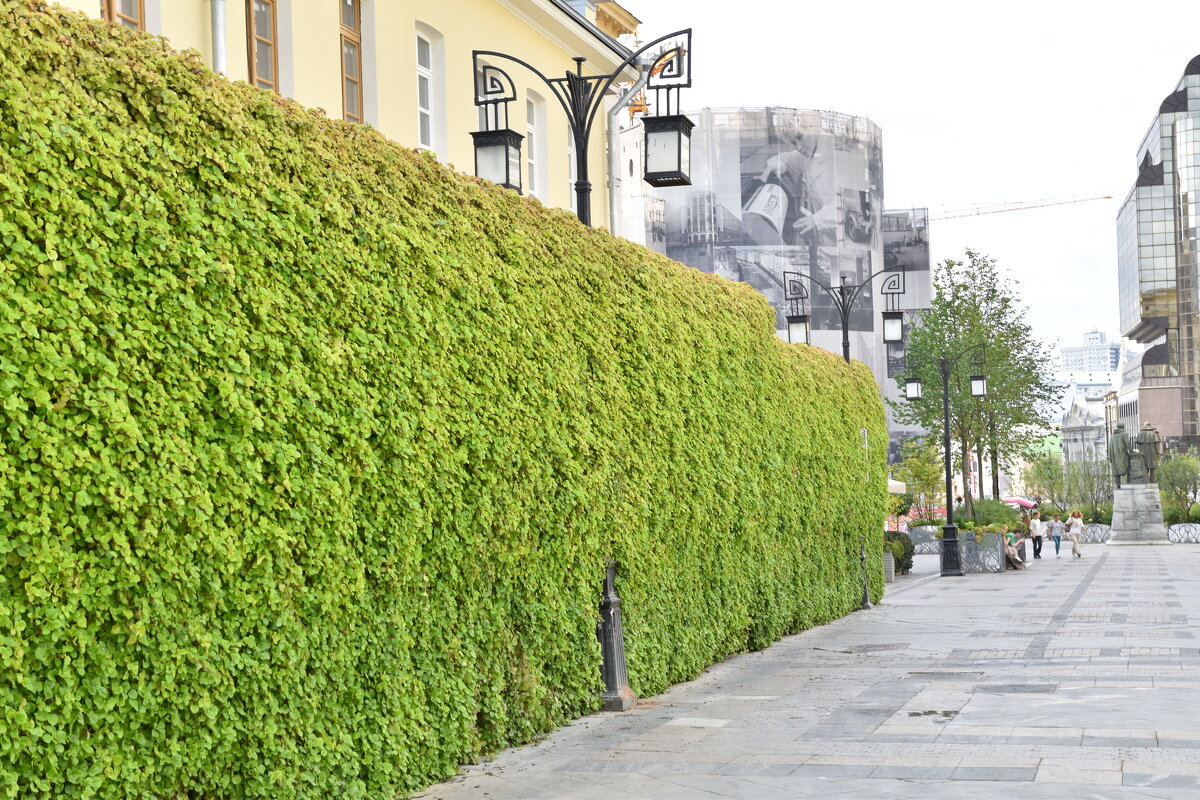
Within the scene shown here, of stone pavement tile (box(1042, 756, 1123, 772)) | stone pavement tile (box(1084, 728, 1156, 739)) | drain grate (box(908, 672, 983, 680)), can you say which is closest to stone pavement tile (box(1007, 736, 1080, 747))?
stone pavement tile (box(1084, 728, 1156, 739))

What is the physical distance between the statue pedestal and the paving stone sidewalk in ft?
137

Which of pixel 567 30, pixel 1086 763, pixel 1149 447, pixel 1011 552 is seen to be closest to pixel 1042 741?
pixel 1086 763

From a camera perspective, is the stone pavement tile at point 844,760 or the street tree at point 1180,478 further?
the street tree at point 1180,478

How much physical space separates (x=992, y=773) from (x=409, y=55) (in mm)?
11698

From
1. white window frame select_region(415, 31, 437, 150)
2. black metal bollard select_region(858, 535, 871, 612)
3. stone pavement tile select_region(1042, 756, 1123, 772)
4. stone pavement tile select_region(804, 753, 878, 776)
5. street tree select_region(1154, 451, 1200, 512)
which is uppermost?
white window frame select_region(415, 31, 437, 150)

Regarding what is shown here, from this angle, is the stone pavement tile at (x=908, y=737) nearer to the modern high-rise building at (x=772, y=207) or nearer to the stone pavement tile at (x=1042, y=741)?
the stone pavement tile at (x=1042, y=741)

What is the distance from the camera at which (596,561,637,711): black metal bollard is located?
10852 mm

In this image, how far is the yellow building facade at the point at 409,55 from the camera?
39.3ft

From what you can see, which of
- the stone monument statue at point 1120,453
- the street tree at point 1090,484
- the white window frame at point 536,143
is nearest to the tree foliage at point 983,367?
the stone monument statue at point 1120,453

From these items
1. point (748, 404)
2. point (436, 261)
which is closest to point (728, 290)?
point (748, 404)

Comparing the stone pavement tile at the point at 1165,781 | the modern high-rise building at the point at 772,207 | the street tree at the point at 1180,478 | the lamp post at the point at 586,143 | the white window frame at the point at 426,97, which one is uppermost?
the modern high-rise building at the point at 772,207

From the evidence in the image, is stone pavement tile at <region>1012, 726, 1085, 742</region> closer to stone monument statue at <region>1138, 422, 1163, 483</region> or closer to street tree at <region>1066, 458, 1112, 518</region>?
stone monument statue at <region>1138, 422, 1163, 483</region>

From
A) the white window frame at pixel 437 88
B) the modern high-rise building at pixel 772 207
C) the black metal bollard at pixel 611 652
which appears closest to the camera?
the black metal bollard at pixel 611 652

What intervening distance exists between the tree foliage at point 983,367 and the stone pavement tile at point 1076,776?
46053 millimetres
